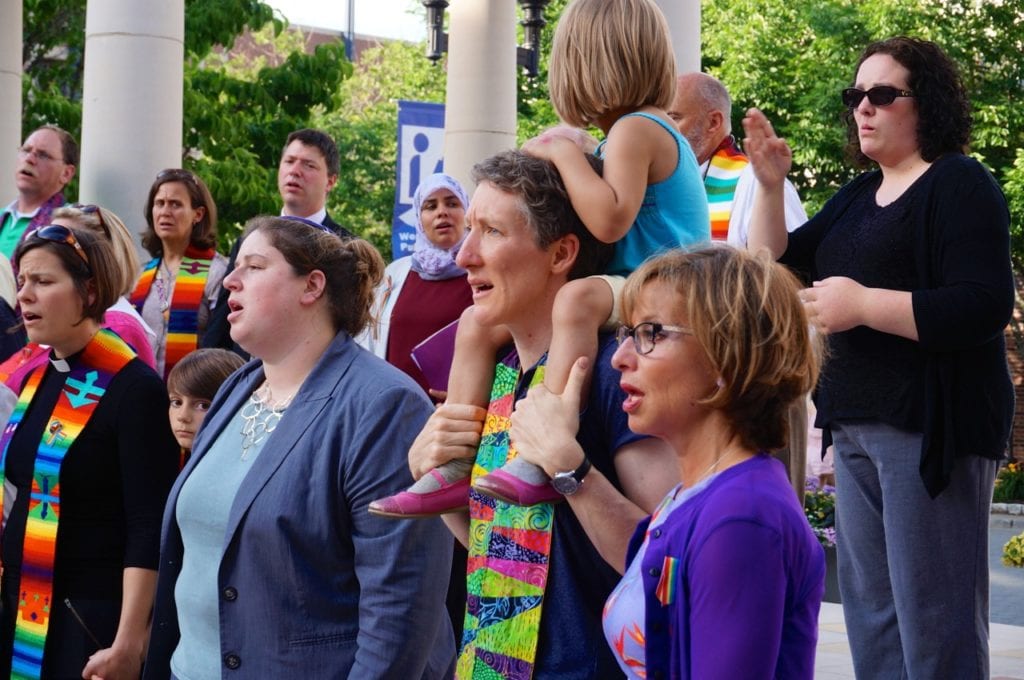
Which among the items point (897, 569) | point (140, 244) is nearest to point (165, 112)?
point (140, 244)

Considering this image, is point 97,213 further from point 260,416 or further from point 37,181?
point 37,181

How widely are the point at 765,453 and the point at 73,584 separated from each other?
9.40ft

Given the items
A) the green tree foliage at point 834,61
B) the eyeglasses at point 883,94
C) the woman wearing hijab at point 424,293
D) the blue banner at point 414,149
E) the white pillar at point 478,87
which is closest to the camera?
the eyeglasses at point 883,94

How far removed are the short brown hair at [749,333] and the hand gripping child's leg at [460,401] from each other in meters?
0.78

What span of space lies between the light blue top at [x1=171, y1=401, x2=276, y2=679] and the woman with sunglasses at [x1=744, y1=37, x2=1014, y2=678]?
1.65 meters

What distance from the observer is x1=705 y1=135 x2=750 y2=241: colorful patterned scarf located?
5.58 m

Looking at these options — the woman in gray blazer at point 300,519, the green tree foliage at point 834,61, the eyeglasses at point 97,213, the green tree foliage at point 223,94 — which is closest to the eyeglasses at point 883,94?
the woman in gray blazer at point 300,519

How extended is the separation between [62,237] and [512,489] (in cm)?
268

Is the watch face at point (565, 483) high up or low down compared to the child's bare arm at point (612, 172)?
down

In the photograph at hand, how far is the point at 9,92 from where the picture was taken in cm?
1202

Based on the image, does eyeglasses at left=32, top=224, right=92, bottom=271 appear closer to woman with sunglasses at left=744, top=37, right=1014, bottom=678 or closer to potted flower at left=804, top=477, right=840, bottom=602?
woman with sunglasses at left=744, top=37, right=1014, bottom=678

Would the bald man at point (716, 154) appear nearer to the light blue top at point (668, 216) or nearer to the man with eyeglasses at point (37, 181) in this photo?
the light blue top at point (668, 216)

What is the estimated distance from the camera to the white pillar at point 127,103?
8.83m

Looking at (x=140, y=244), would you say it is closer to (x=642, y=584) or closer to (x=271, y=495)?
(x=271, y=495)
